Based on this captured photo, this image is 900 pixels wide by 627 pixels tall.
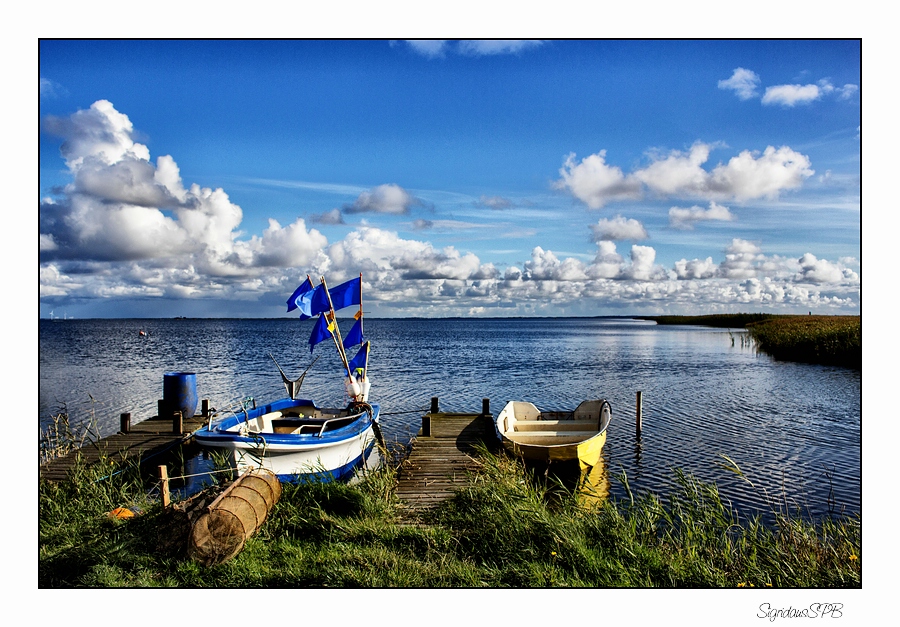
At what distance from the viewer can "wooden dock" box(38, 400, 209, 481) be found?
1158 cm

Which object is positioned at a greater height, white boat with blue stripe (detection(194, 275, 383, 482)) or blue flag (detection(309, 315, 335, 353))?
blue flag (detection(309, 315, 335, 353))

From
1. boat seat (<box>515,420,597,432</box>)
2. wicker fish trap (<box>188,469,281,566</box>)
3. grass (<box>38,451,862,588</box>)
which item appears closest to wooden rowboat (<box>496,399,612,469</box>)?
boat seat (<box>515,420,597,432</box>)

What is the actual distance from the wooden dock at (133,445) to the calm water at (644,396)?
8.77 feet

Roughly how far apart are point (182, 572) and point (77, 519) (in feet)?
8.34

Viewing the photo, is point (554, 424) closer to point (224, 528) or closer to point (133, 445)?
point (133, 445)

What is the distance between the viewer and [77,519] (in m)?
8.00

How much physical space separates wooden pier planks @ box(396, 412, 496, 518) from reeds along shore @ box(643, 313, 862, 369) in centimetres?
2105

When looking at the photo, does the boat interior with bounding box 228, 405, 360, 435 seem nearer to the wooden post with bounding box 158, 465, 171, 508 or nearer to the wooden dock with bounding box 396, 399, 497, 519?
the wooden dock with bounding box 396, 399, 497, 519

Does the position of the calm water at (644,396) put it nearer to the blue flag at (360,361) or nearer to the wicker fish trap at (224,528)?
the blue flag at (360,361)

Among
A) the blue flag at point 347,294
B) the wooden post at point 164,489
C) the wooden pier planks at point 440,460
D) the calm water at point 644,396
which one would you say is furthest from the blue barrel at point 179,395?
the wooden post at point 164,489

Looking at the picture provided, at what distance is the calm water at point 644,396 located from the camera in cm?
1433

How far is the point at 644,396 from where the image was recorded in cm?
2692

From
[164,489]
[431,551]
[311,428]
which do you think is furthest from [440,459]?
[164,489]
